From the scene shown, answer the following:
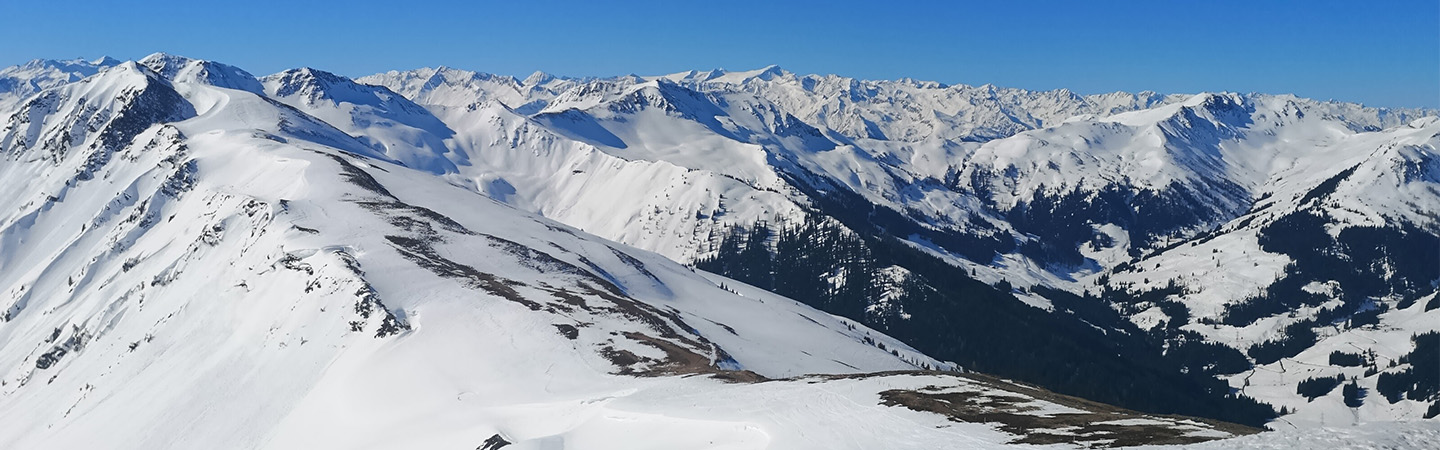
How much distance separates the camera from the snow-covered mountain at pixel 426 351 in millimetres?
52031

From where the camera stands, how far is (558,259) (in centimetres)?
15300

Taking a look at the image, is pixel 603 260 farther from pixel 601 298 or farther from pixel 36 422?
pixel 36 422

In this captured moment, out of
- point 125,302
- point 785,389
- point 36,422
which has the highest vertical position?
point 785,389

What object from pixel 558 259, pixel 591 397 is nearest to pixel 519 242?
pixel 558 259

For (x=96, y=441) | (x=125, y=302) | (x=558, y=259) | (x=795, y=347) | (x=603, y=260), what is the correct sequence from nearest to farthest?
(x=96, y=441), (x=795, y=347), (x=125, y=302), (x=558, y=259), (x=603, y=260)

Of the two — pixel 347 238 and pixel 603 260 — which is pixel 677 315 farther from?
pixel 347 238

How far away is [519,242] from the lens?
162500mm

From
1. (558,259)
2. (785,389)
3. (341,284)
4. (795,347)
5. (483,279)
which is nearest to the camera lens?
(785,389)

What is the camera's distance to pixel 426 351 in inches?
3602

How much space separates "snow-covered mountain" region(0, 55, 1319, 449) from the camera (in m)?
52.0

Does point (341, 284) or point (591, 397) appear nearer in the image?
point (591, 397)

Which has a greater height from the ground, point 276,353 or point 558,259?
point 558,259

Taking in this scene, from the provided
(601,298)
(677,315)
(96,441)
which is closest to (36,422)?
(96,441)

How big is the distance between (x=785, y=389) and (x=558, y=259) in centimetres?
9874
